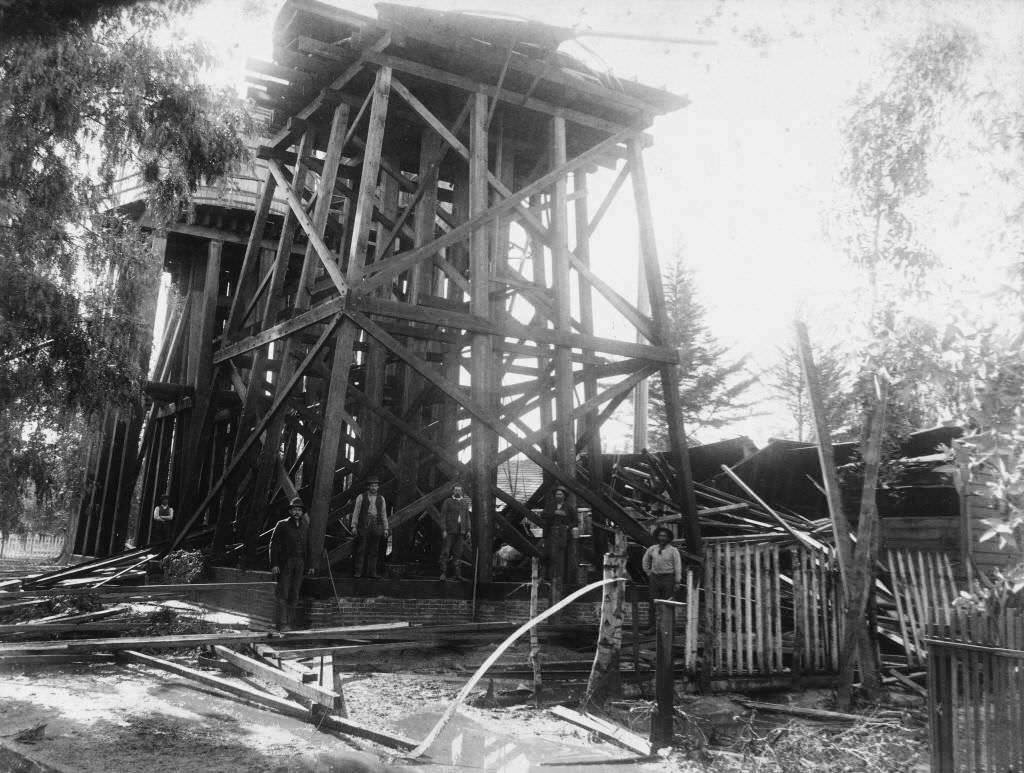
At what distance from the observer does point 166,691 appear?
19.7 ft

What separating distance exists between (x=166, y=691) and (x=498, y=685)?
8.58 feet

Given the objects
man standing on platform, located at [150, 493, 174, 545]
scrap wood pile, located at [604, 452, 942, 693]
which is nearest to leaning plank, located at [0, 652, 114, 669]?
scrap wood pile, located at [604, 452, 942, 693]

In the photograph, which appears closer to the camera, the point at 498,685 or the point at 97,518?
the point at 498,685

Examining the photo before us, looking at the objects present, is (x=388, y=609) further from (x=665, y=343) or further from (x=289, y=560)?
(x=665, y=343)

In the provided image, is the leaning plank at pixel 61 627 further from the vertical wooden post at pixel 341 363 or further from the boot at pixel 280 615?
the vertical wooden post at pixel 341 363

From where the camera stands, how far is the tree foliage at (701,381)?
116 feet

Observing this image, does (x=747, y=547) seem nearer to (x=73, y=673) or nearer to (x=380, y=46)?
(x=73, y=673)

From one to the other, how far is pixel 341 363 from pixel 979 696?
20.0 feet

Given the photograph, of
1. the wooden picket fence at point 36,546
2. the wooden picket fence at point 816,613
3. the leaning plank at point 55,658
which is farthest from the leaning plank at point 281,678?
the wooden picket fence at point 36,546

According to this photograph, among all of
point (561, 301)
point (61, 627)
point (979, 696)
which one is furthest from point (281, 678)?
point (561, 301)

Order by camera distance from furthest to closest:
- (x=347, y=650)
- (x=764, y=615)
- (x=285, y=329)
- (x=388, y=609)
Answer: (x=285, y=329)
(x=388, y=609)
(x=764, y=615)
(x=347, y=650)

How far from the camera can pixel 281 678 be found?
5.80 m

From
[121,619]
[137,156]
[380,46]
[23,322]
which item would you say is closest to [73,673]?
[121,619]

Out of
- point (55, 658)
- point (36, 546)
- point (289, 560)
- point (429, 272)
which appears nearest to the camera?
→ point (55, 658)
